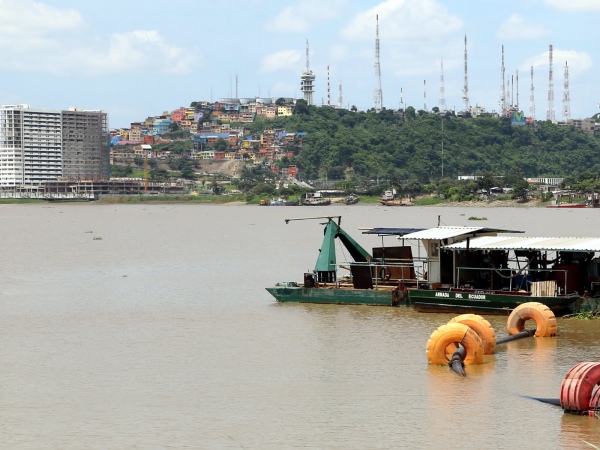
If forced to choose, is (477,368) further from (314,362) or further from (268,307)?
(268,307)

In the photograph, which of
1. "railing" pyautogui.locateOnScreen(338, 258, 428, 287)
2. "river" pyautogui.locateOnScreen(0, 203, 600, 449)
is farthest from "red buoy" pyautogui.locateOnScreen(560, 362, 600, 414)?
"railing" pyautogui.locateOnScreen(338, 258, 428, 287)

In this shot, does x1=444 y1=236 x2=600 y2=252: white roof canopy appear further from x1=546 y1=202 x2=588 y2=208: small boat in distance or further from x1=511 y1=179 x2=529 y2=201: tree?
x1=511 y1=179 x2=529 y2=201: tree

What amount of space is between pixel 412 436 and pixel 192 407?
431 centimetres

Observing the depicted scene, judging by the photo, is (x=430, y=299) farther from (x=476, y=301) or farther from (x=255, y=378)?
(x=255, y=378)

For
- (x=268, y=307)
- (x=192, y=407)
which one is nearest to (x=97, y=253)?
(x=268, y=307)

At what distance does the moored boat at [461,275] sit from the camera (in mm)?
29578

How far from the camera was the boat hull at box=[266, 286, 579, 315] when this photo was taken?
29.0m

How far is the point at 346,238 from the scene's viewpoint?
113ft

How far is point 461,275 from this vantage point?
31719mm

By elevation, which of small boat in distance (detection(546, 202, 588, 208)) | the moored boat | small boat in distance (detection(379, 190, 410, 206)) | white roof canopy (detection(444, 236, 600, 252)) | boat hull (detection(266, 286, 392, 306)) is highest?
small boat in distance (detection(379, 190, 410, 206))

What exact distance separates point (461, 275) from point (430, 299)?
1.62 meters

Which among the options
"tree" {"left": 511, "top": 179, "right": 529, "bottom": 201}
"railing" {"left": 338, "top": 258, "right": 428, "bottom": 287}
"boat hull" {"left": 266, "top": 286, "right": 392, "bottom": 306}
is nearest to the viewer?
"boat hull" {"left": 266, "top": 286, "right": 392, "bottom": 306}

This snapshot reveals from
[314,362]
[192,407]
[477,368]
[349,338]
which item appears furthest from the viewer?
[349,338]

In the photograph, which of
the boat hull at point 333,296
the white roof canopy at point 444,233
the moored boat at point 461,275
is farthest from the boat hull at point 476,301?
the white roof canopy at point 444,233
